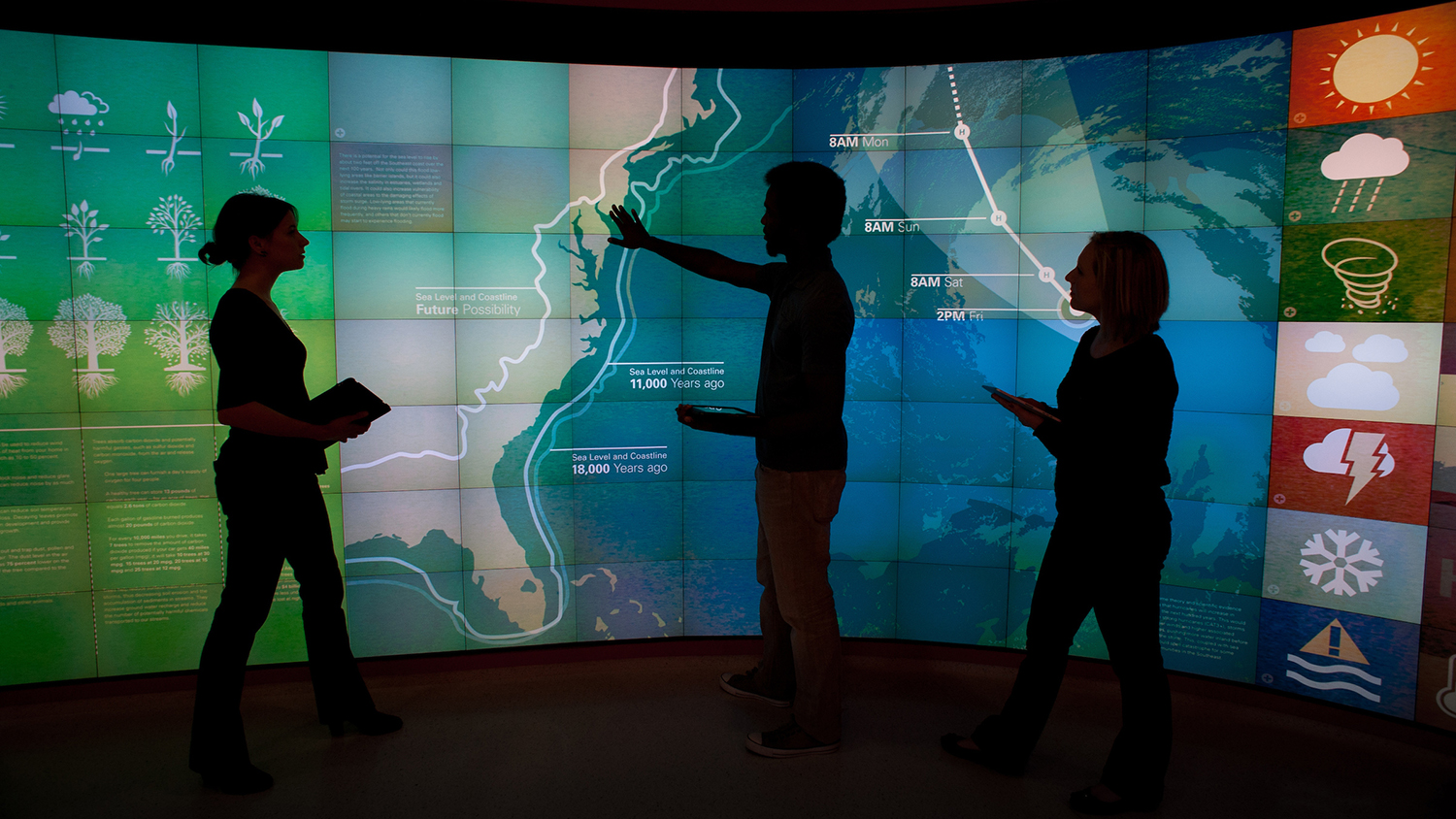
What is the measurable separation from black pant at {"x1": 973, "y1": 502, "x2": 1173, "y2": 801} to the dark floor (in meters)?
0.21

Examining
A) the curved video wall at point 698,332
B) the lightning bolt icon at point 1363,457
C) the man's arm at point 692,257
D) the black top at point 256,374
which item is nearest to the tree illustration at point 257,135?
the curved video wall at point 698,332

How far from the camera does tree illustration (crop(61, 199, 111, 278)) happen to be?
264 centimetres

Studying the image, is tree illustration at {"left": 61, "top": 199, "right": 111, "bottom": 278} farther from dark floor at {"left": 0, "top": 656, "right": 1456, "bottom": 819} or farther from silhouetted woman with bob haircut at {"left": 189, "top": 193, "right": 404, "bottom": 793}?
dark floor at {"left": 0, "top": 656, "right": 1456, "bottom": 819}

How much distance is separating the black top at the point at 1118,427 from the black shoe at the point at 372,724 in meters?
2.36

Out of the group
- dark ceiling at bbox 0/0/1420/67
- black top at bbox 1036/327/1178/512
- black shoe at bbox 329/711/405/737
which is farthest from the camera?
dark ceiling at bbox 0/0/1420/67

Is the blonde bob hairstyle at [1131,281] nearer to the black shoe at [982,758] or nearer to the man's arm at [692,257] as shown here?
the man's arm at [692,257]

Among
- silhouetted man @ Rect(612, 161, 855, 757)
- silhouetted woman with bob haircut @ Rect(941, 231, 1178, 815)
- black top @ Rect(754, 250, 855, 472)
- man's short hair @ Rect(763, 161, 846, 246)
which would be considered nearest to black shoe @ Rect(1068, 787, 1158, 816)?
silhouetted woman with bob haircut @ Rect(941, 231, 1178, 815)

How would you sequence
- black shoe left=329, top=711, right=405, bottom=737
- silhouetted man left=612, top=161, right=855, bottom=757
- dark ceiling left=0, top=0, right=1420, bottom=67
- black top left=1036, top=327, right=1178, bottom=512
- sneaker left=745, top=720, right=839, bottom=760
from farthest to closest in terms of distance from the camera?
dark ceiling left=0, top=0, right=1420, bottom=67 < black shoe left=329, top=711, right=405, bottom=737 < sneaker left=745, top=720, right=839, bottom=760 < silhouetted man left=612, top=161, right=855, bottom=757 < black top left=1036, top=327, right=1178, bottom=512

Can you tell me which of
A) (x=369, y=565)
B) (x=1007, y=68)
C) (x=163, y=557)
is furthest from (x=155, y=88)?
(x=1007, y=68)

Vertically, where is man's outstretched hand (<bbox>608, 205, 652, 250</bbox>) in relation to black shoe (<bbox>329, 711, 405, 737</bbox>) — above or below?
above

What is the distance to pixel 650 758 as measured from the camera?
2346mm

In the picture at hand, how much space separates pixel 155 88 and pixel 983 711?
385 cm

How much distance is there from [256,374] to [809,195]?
1726mm

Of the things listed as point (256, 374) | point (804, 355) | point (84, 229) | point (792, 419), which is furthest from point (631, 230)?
point (84, 229)
